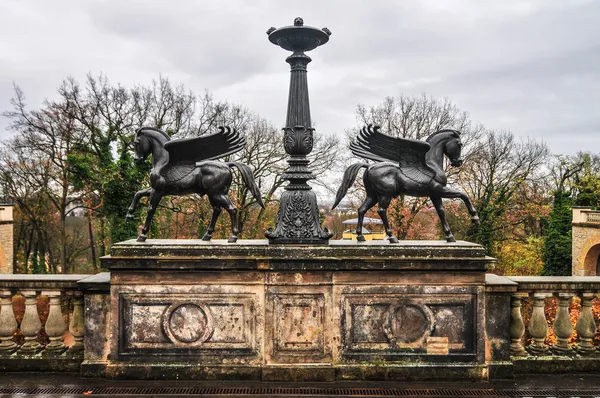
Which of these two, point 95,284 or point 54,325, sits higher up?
point 95,284

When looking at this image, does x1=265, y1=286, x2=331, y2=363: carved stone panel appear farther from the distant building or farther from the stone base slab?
the distant building

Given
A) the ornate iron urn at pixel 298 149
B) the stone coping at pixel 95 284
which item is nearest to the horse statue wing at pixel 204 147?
the ornate iron urn at pixel 298 149

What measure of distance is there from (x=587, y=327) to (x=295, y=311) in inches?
136

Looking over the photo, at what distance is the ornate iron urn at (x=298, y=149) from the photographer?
18.5 ft

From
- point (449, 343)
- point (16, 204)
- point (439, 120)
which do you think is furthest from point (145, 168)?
point (449, 343)

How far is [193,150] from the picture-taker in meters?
5.86

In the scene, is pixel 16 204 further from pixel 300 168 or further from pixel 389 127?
pixel 300 168

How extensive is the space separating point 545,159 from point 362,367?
37.2m

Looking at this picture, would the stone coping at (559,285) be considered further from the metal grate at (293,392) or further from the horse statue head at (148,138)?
the horse statue head at (148,138)

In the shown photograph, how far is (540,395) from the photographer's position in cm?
511

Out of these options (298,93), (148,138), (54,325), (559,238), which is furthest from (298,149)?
(559,238)

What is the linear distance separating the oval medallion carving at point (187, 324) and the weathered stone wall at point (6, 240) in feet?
91.5

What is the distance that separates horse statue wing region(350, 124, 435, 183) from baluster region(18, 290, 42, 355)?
4222 mm

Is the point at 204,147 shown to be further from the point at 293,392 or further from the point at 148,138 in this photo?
the point at 293,392
